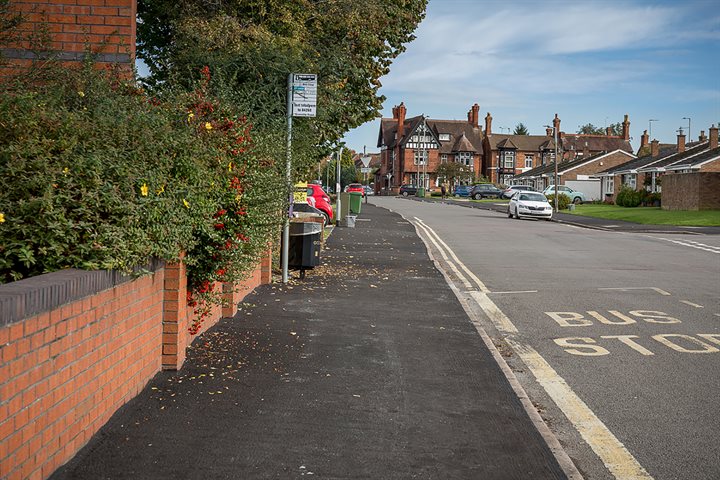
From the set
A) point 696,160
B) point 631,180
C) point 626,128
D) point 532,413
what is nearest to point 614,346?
point 532,413

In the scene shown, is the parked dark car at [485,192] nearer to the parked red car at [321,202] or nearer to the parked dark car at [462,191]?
the parked dark car at [462,191]

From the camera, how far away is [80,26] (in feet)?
35.2

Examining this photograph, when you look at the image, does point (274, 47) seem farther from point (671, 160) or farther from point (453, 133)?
point (453, 133)

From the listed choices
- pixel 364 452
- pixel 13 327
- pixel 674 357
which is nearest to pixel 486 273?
pixel 674 357

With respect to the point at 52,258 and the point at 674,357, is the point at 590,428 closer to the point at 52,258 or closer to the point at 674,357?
the point at 674,357

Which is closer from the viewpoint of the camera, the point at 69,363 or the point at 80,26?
the point at 69,363

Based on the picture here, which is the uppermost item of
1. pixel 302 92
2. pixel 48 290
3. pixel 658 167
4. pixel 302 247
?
pixel 658 167

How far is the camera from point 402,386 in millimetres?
6832

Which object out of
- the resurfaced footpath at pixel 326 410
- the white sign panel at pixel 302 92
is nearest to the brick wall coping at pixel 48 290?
the resurfaced footpath at pixel 326 410

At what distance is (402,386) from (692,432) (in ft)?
7.14

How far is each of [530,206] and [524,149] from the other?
88017 mm

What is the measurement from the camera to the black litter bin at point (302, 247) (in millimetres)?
13461

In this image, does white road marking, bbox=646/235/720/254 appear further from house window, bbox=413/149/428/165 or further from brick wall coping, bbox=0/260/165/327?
house window, bbox=413/149/428/165

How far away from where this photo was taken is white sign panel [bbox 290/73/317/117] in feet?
41.6
